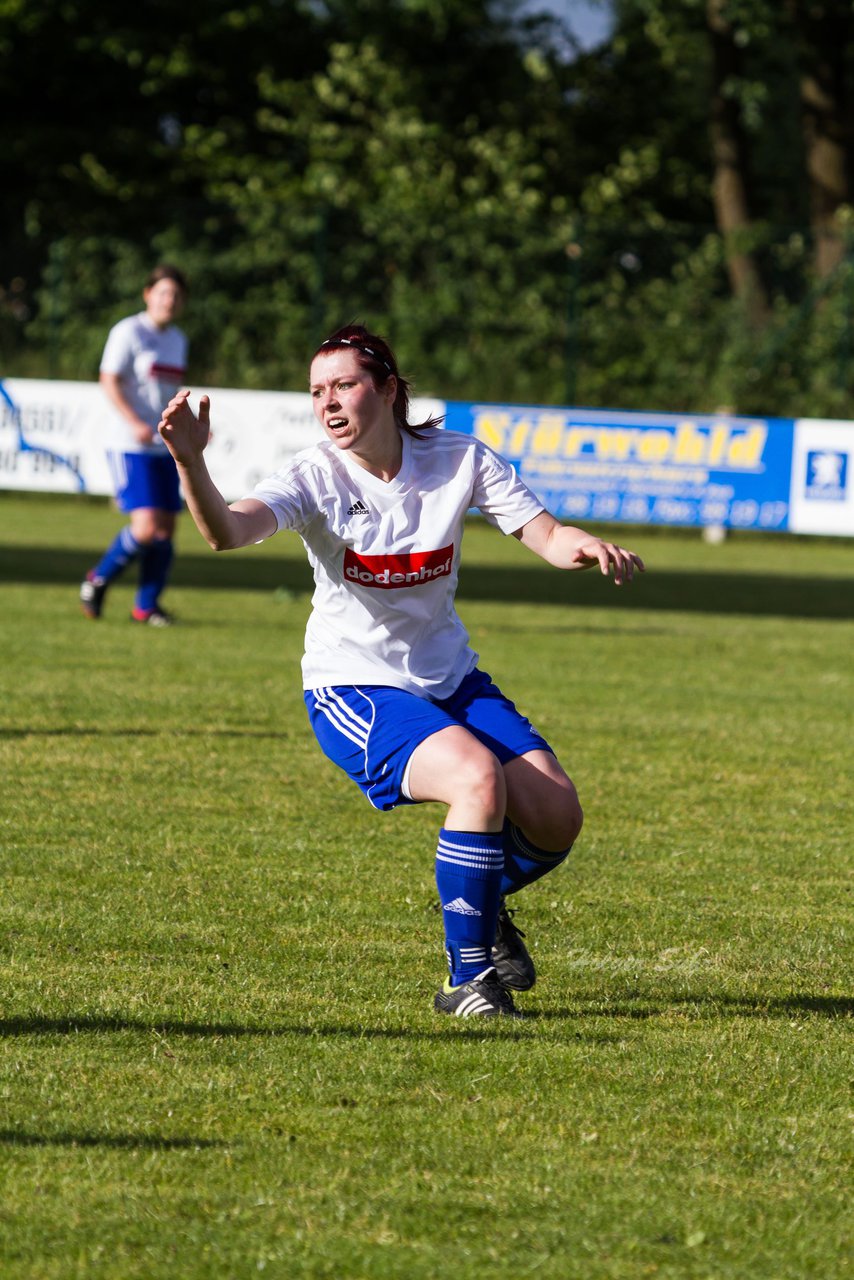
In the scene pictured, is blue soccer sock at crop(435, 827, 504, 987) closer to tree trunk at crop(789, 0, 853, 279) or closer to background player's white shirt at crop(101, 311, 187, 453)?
background player's white shirt at crop(101, 311, 187, 453)

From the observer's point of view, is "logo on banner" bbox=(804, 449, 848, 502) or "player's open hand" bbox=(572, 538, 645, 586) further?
"logo on banner" bbox=(804, 449, 848, 502)

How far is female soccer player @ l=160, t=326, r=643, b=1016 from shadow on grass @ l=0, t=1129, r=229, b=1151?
1.10m

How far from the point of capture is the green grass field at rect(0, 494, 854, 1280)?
3.47 metres

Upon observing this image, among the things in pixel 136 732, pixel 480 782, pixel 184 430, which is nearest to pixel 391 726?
pixel 480 782

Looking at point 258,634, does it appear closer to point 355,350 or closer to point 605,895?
point 605,895

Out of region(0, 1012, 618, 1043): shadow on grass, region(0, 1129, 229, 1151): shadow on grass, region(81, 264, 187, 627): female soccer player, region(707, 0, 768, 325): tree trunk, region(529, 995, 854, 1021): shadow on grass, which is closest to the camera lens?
region(0, 1129, 229, 1151): shadow on grass

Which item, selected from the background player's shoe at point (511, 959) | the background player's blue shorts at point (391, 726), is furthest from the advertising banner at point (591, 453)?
the background player's shoe at point (511, 959)

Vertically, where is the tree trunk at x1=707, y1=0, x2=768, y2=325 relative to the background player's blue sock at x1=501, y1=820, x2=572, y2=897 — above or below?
above

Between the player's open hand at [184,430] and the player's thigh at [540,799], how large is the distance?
3.70 ft

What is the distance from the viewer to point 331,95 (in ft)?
122

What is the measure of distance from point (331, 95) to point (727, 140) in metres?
7.81

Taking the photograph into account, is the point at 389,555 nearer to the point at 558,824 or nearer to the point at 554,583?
the point at 558,824

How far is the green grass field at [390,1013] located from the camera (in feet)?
11.4

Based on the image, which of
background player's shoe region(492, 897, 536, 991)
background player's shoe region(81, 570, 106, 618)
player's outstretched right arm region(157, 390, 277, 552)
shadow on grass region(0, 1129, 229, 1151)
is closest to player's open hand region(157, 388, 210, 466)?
player's outstretched right arm region(157, 390, 277, 552)
